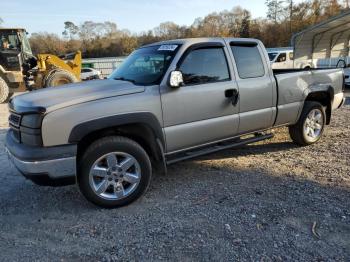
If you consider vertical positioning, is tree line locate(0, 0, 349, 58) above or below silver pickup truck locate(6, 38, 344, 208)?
above

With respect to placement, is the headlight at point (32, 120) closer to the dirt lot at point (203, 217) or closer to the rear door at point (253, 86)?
the dirt lot at point (203, 217)

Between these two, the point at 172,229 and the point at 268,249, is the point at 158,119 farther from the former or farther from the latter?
the point at 268,249

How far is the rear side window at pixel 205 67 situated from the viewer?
439cm

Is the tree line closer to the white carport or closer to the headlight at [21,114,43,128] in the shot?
the white carport

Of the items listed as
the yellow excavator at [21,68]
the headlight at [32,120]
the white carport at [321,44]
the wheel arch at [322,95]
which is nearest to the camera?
the headlight at [32,120]

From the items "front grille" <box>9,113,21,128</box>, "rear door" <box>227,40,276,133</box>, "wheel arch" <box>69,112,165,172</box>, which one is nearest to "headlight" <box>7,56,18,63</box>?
"front grille" <box>9,113,21,128</box>

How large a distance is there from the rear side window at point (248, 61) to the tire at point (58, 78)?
11156mm

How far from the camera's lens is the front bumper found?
3.48m

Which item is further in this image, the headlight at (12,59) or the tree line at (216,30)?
the tree line at (216,30)

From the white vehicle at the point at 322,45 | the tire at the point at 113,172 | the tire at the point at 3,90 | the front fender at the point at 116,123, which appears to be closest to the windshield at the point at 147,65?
the front fender at the point at 116,123

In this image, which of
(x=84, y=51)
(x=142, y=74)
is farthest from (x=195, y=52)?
(x=84, y=51)

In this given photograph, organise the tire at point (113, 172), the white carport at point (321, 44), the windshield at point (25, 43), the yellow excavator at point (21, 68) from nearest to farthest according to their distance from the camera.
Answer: the tire at point (113, 172), the yellow excavator at point (21, 68), the windshield at point (25, 43), the white carport at point (321, 44)

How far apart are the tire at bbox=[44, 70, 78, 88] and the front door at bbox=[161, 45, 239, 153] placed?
11.3 metres

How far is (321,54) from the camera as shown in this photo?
2094 centimetres
